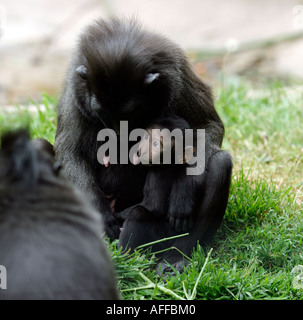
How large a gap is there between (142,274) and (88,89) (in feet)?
4.84

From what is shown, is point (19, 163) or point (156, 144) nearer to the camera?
point (19, 163)

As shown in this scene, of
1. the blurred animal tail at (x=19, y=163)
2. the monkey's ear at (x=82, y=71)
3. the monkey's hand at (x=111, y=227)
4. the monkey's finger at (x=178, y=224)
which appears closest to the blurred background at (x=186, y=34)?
the monkey's hand at (x=111, y=227)

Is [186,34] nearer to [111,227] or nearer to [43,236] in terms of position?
[111,227]

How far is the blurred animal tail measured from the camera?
261 centimetres

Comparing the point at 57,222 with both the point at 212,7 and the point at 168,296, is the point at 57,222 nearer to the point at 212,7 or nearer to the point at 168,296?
the point at 168,296

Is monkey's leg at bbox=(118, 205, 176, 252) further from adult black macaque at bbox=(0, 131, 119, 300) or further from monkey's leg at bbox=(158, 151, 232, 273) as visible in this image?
adult black macaque at bbox=(0, 131, 119, 300)

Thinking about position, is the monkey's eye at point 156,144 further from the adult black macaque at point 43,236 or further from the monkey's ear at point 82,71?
the adult black macaque at point 43,236

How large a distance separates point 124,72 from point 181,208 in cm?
119

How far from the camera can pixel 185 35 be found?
13023 millimetres

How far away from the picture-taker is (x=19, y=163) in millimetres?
2586

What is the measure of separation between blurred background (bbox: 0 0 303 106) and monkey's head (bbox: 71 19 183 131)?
22.5 feet

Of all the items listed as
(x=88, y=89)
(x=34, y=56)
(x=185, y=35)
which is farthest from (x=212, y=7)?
(x=88, y=89)

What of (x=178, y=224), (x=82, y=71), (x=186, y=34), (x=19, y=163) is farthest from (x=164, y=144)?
(x=186, y=34)
